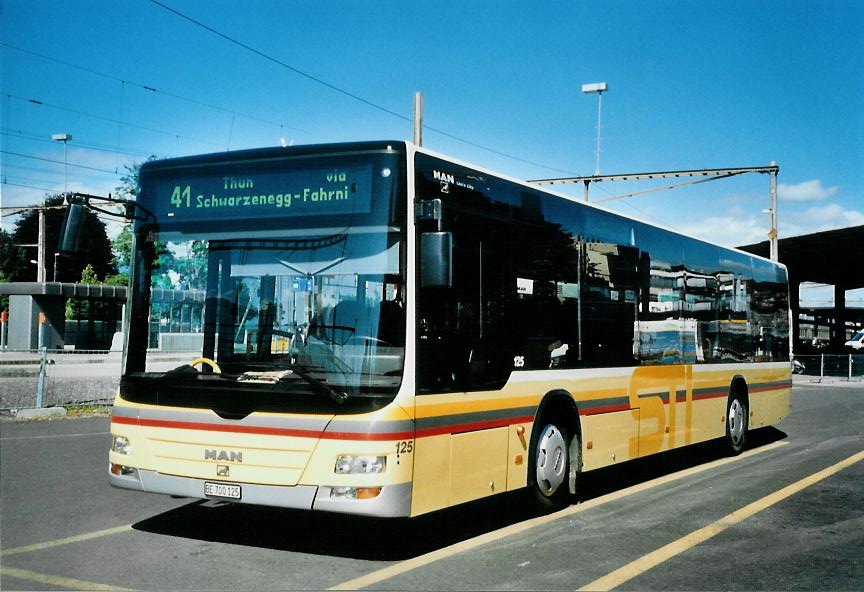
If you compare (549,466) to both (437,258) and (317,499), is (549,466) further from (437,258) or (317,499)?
(437,258)

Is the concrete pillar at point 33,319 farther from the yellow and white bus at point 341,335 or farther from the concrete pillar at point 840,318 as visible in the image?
the concrete pillar at point 840,318

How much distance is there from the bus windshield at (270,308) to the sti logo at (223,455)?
1.05 feet

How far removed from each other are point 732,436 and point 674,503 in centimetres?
478

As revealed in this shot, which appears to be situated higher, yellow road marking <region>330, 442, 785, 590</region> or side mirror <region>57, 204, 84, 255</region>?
side mirror <region>57, 204, 84, 255</region>

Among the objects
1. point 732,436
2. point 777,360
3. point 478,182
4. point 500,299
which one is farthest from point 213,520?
point 777,360

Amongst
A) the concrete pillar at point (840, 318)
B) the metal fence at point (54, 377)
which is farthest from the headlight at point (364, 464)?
the concrete pillar at point (840, 318)

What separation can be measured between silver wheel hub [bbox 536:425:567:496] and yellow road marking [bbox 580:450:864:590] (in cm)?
141

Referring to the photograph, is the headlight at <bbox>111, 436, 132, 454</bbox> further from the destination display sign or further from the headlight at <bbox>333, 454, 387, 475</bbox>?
the headlight at <bbox>333, 454, 387, 475</bbox>

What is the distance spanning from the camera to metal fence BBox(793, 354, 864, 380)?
40781 millimetres

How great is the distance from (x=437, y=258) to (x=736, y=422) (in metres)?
8.82

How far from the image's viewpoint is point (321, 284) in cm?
653

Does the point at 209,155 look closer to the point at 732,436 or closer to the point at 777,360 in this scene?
the point at 732,436

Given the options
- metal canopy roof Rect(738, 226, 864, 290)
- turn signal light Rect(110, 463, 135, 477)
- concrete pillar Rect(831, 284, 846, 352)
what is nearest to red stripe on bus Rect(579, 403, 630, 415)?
turn signal light Rect(110, 463, 135, 477)

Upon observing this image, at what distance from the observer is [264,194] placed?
683cm
